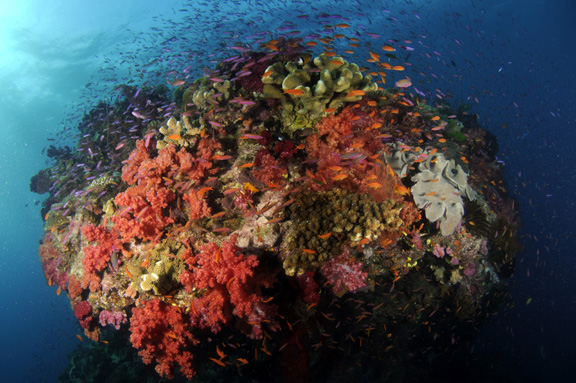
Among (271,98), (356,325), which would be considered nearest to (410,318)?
(356,325)

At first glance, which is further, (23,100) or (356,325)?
(23,100)

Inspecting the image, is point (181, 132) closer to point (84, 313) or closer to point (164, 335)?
point (164, 335)

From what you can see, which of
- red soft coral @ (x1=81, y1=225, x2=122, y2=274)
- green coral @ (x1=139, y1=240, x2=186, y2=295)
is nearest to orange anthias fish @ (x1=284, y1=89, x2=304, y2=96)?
green coral @ (x1=139, y1=240, x2=186, y2=295)

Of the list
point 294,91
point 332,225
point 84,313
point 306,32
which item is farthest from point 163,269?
point 306,32

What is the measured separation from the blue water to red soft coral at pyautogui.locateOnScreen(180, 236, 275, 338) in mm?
10771

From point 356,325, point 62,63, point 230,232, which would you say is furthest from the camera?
point 62,63

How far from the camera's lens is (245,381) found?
712cm

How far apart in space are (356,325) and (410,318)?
5.24 feet

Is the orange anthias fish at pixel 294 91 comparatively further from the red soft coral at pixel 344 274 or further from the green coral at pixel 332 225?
the red soft coral at pixel 344 274

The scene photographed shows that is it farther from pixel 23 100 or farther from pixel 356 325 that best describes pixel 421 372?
pixel 23 100

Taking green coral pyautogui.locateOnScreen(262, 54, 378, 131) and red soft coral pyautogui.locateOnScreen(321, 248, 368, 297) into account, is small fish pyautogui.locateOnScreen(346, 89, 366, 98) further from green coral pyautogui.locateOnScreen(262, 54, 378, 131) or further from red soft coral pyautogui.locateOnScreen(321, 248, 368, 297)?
red soft coral pyautogui.locateOnScreen(321, 248, 368, 297)

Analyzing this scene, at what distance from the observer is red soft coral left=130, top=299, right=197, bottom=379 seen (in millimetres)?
5312

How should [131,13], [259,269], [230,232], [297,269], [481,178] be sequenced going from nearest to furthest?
[297,269] → [259,269] → [230,232] → [481,178] → [131,13]

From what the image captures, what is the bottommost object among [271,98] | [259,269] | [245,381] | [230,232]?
[245,381]
